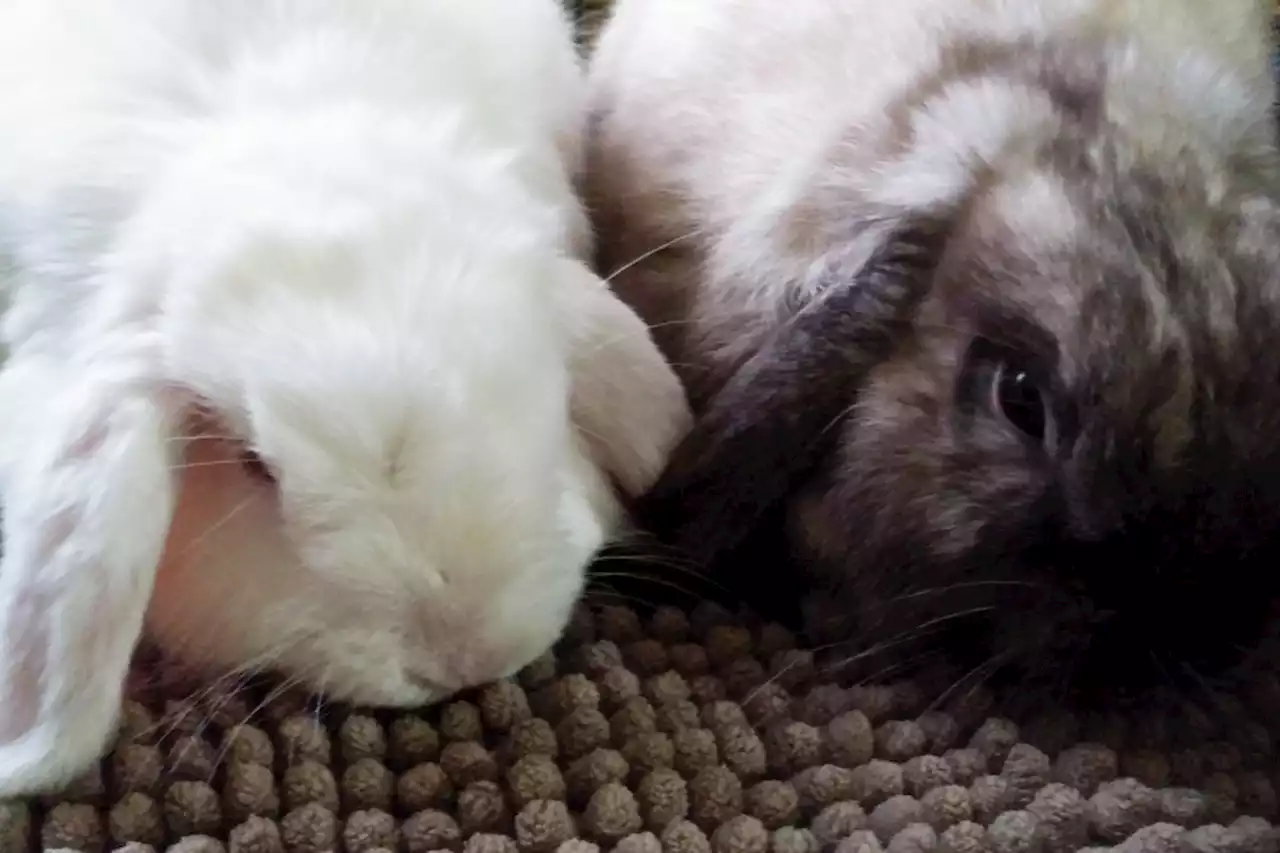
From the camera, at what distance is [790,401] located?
1144 millimetres

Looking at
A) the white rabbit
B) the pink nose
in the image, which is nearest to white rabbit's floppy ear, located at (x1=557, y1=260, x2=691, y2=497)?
the white rabbit

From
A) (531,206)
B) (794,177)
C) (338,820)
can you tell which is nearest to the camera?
(338,820)

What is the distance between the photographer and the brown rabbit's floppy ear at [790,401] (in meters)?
1.14

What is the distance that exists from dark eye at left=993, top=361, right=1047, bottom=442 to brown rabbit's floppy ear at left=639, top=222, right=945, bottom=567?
0.32 ft

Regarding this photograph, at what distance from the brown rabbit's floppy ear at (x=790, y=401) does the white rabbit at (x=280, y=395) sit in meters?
0.06

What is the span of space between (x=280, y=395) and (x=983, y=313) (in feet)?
1.73

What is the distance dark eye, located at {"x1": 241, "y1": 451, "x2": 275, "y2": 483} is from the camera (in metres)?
0.94

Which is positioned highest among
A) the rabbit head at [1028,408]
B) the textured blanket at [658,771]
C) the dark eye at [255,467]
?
the rabbit head at [1028,408]

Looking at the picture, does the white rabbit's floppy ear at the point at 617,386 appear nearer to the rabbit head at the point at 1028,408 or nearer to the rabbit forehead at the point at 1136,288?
the rabbit head at the point at 1028,408

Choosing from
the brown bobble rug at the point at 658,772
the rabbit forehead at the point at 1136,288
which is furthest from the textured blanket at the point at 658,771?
the rabbit forehead at the point at 1136,288

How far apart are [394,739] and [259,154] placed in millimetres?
415

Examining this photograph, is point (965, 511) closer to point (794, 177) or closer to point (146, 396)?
point (794, 177)

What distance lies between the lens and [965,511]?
107 centimetres

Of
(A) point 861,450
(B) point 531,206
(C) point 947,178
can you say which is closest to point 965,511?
(A) point 861,450
